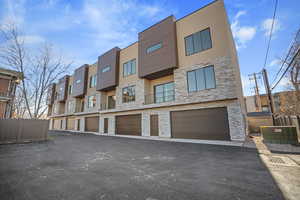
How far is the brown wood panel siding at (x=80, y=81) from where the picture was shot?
23188 millimetres

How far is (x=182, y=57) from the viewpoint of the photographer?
1222 cm

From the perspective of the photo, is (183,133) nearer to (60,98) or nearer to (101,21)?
(101,21)

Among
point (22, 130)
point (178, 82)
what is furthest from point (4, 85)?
point (178, 82)

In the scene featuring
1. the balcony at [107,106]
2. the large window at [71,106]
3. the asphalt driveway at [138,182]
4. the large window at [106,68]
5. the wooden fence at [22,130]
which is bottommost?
the asphalt driveway at [138,182]

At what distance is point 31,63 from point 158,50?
11175mm

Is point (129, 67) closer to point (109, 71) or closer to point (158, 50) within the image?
point (109, 71)

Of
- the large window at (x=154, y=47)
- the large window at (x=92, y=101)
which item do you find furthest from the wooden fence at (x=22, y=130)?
the large window at (x=154, y=47)

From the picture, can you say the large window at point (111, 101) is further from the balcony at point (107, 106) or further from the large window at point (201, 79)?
the large window at point (201, 79)

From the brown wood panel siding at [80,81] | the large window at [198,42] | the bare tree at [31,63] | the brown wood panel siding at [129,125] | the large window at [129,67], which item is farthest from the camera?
the brown wood panel siding at [80,81]

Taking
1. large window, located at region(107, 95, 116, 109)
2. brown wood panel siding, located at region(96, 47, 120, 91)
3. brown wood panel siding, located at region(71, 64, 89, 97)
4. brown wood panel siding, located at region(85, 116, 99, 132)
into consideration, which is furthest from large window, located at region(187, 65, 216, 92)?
brown wood panel siding, located at region(71, 64, 89, 97)

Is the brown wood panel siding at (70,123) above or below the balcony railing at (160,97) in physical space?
below

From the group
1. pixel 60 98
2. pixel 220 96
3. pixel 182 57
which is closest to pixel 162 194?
pixel 220 96

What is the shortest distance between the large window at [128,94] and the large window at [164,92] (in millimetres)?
2926

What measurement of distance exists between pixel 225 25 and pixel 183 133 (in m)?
9.61
